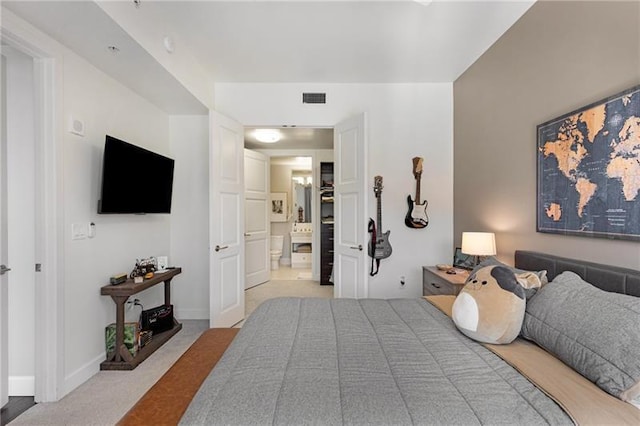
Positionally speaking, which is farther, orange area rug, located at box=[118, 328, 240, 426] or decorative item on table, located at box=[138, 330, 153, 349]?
decorative item on table, located at box=[138, 330, 153, 349]

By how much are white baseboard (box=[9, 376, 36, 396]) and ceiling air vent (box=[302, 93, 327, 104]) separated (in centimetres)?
345

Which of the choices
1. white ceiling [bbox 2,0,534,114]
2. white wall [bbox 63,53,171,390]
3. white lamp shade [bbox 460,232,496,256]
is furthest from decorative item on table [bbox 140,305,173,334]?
white lamp shade [bbox 460,232,496,256]

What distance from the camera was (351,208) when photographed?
3.24m

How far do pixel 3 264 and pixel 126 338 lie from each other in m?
1.00

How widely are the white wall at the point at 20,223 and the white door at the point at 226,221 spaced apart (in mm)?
1333

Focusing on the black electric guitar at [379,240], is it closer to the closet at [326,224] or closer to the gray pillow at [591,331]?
the closet at [326,224]

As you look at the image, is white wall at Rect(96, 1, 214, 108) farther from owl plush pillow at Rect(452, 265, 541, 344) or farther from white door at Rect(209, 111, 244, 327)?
owl plush pillow at Rect(452, 265, 541, 344)

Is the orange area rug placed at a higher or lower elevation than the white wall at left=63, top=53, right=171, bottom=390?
lower

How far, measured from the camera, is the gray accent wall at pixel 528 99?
1.53 meters

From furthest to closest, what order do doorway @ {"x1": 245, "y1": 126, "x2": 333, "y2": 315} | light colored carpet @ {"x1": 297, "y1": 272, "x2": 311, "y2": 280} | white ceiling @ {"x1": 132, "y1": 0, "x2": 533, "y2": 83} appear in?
light colored carpet @ {"x1": 297, "y1": 272, "x2": 311, "y2": 280}, doorway @ {"x1": 245, "y1": 126, "x2": 333, "y2": 315}, white ceiling @ {"x1": 132, "y1": 0, "x2": 533, "y2": 83}

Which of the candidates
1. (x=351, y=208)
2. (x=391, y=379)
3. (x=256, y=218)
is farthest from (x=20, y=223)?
(x=256, y=218)

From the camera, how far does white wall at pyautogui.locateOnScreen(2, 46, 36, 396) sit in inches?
77.3

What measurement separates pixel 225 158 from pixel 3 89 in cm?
169

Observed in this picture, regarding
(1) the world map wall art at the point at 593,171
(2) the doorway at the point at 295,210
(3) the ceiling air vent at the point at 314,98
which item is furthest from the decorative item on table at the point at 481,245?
(2) the doorway at the point at 295,210
